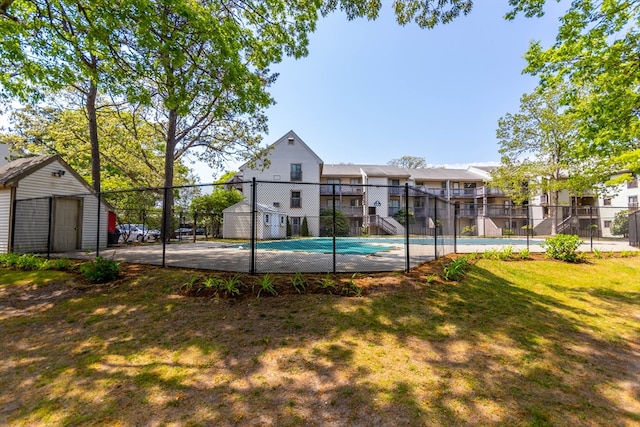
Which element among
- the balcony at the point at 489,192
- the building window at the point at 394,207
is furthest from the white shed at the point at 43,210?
the balcony at the point at 489,192

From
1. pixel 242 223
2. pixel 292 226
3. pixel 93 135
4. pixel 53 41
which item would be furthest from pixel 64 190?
pixel 292 226

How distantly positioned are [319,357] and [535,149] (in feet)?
98.3

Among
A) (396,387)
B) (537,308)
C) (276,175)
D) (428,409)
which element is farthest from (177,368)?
(276,175)

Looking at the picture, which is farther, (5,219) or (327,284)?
(5,219)

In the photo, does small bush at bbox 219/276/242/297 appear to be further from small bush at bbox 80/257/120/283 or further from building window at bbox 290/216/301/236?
building window at bbox 290/216/301/236

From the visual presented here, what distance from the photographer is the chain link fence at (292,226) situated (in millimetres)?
10406

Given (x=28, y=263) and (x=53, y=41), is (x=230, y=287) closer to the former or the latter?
(x=28, y=263)

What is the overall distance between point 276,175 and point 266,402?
25.1 m

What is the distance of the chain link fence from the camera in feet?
34.1

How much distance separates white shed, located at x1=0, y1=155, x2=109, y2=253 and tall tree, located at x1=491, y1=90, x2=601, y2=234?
29950 millimetres

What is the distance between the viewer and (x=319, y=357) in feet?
11.1

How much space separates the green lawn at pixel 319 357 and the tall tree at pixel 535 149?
22.8 meters

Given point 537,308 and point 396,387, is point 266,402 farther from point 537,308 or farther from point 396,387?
point 537,308

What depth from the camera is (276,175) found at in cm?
2681
